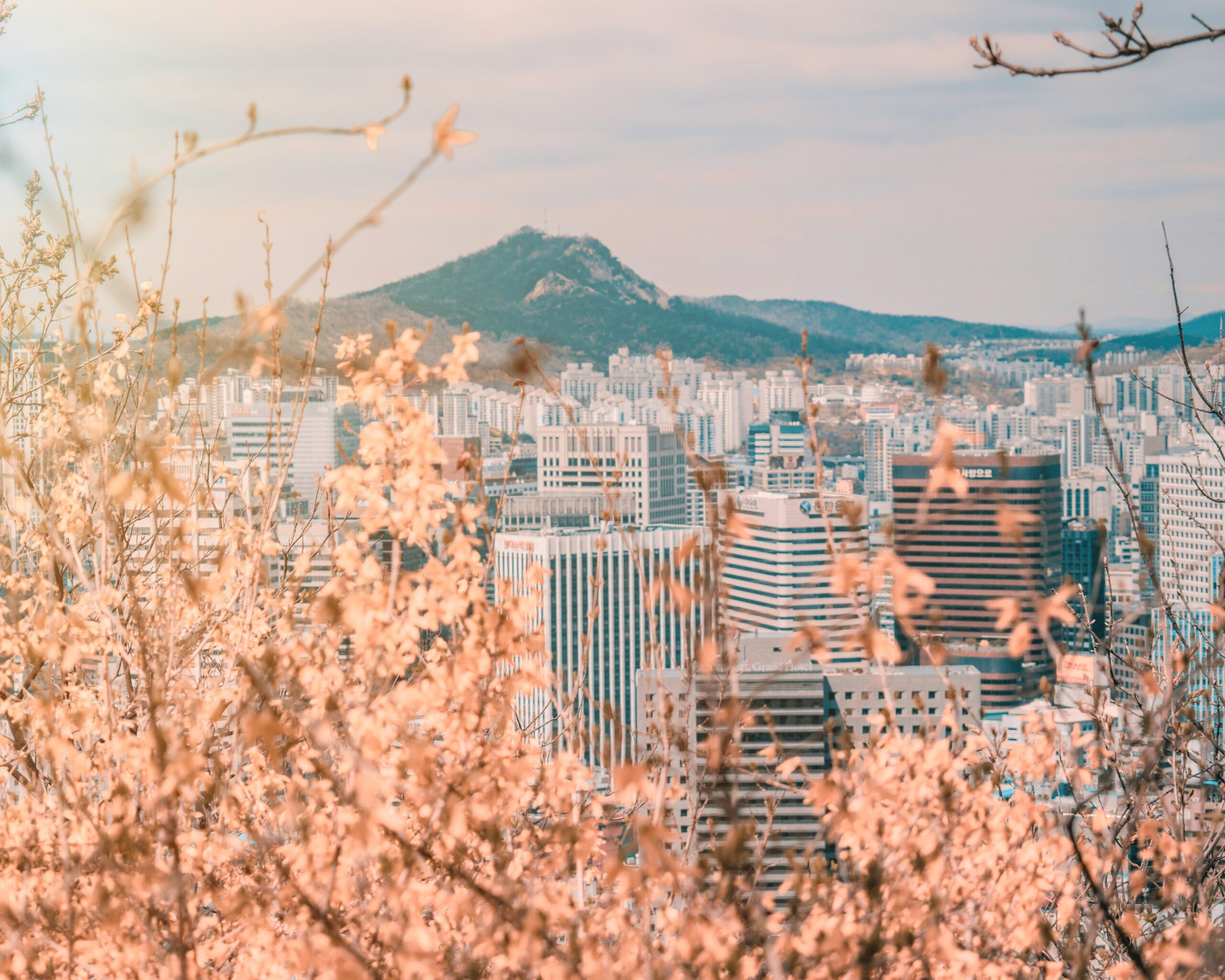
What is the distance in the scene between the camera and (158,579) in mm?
2914

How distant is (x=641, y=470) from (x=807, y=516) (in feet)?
105

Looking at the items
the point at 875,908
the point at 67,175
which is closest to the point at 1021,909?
the point at 875,908

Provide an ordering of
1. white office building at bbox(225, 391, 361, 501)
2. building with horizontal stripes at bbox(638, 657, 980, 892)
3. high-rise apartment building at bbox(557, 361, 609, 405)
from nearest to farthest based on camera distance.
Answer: building with horizontal stripes at bbox(638, 657, 980, 892) < white office building at bbox(225, 391, 361, 501) < high-rise apartment building at bbox(557, 361, 609, 405)

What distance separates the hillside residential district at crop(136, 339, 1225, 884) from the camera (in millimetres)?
1688

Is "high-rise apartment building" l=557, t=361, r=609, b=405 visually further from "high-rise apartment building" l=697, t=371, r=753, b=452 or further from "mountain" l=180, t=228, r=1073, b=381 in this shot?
"high-rise apartment building" l=697, t=371, r=753, b=452

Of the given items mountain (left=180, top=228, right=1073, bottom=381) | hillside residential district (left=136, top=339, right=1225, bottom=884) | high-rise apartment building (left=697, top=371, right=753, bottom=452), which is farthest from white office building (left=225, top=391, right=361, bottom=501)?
high-rise apartment building (left=697, top=371, right=753, bottom=452)

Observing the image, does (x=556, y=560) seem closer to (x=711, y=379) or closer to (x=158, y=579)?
(x=158, y=579)

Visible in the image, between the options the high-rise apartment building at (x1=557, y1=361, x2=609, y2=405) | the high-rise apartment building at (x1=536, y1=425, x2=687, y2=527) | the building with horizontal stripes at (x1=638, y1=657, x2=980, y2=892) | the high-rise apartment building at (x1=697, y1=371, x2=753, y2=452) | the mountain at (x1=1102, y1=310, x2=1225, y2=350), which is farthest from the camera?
the high-rise apartment building at (x1=697, y1=371, x2=753, y2=452)

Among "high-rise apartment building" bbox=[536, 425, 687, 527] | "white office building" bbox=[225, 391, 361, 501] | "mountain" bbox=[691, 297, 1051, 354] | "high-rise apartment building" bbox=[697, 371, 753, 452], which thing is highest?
"mountain" bbox=[691, 297, 1051, 354]

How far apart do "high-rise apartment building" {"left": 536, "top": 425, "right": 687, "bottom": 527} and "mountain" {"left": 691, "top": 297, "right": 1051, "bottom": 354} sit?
2734 cm

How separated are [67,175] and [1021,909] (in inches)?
101

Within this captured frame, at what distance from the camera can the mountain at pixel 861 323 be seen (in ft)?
267

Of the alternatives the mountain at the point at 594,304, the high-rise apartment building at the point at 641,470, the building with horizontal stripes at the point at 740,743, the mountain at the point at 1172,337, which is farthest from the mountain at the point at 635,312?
the building with horizontal stripes at the point at 740,743

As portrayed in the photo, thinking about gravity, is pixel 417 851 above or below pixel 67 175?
below
